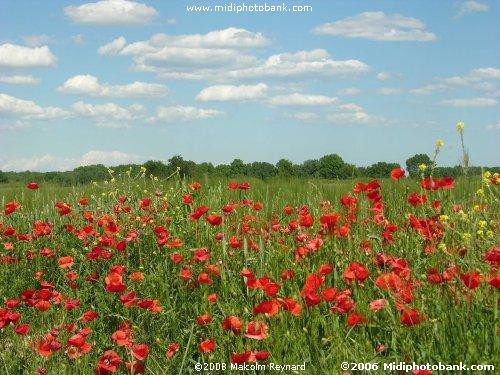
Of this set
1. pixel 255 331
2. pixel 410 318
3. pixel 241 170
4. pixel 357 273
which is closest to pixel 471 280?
pixel 410 318

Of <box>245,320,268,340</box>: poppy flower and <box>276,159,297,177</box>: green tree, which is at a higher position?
<box>276,159,297,177</box>: green tree

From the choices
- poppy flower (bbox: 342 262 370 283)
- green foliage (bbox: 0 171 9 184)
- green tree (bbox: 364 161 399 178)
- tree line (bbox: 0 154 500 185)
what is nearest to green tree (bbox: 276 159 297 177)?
tree line (bbox: 0 154 500 185)

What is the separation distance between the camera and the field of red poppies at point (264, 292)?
323 cm

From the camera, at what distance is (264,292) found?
13.0ft

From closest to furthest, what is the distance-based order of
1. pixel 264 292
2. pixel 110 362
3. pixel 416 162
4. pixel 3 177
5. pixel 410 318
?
pixel 410 318 → pixel 110 362 → pixel 264 292 → pixel 416 162 → pixel 3 177

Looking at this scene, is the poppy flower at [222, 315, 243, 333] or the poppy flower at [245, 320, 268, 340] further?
the poppy flower at [222, 315, 243, 333]

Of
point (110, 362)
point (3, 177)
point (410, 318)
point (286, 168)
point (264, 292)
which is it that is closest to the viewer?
point (410, 318)

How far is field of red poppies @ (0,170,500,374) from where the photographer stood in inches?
127

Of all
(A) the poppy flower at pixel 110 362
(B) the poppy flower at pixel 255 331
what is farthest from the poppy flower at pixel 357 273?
(A) the poppy flower at pixel 110 362

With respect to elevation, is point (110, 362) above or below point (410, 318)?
below

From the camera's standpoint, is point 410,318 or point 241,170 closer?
point 410,318

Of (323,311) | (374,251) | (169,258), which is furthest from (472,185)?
(323,311)

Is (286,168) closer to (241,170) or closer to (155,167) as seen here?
(241,170)

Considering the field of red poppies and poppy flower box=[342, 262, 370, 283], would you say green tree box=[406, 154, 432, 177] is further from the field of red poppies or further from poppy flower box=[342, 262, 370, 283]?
poppy flower box=[342, 262, 370, 283]
